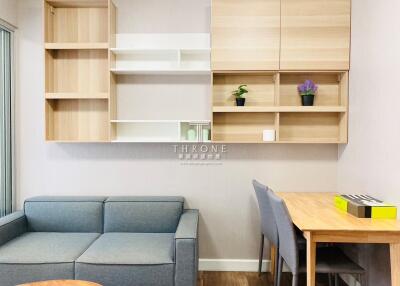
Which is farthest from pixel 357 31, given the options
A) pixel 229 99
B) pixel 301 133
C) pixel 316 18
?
pixel 229 99

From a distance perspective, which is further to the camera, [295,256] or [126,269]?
[126,269]

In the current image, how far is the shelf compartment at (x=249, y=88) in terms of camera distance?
3434mm

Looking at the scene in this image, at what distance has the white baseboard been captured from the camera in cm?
351

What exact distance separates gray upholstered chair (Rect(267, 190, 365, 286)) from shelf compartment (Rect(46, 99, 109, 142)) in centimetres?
178

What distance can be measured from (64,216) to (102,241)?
527mm

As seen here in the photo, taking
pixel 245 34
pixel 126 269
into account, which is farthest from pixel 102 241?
pixel 245 34

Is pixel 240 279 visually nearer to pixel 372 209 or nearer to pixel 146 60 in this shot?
pixel 372 209

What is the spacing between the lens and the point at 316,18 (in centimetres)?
319

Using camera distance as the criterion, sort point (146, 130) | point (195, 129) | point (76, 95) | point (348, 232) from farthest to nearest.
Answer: point (146, 130) < point (195, 129) < point (76, 95) < point (348, 232)

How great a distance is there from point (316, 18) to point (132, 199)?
7.30ft

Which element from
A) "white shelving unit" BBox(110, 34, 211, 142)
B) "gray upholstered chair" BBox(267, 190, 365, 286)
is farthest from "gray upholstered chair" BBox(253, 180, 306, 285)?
"white shelving unit" BBox(110, 34, 211, 142)

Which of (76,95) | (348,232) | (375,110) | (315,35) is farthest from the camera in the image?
(76,95)

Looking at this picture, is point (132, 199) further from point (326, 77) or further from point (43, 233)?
point (326, 77)

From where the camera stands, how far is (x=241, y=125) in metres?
3.46
